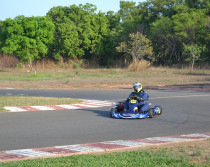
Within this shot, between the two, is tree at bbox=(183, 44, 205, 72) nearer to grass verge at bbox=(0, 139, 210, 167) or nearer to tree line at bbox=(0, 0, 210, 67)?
tree line at bbox=(0, 0, 210, 67)

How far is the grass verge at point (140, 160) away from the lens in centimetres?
590

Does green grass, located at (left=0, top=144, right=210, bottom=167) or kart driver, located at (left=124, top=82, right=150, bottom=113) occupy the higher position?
kart driver, located at (left=124, top=82, right=150, bottom=113)

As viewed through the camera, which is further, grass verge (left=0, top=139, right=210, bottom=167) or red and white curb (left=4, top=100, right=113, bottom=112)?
red and white curb (left=4, top=100, right=113, bottom=112)

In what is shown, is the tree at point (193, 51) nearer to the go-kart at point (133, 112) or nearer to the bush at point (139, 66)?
the bush at point (139, 66)

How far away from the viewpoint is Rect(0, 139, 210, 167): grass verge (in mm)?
5902

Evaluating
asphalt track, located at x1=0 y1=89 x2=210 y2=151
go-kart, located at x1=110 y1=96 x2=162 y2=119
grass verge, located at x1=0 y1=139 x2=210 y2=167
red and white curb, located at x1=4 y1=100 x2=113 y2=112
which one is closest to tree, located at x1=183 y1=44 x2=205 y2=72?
red and white curb, located at x1=4 y1=100 x2=113 y2=112

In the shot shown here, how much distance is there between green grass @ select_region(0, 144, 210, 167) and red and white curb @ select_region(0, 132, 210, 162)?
2.15 feet

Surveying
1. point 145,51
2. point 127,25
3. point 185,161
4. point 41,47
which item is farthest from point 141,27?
point 185,161

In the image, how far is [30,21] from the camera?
4706 centimetres

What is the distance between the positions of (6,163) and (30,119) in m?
6.09

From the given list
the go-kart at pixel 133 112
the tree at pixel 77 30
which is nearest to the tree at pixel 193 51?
the tree at pixel 77 30

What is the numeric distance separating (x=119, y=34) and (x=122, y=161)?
154 ft

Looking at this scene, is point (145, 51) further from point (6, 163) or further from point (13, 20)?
point (6, 163)

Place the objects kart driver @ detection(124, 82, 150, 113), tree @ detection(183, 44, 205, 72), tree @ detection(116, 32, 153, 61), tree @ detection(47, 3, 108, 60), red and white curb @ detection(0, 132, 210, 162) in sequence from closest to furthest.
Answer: red and white curb @ detection(0, 132, 210, 162) < kart driver @ detection(124, 82, 150, 113) < tree @ detection(183, 44, 205, 72) < tree @ detection(116, 32, 153, 61) < tree @ detection(47, 3, 108, 60)
